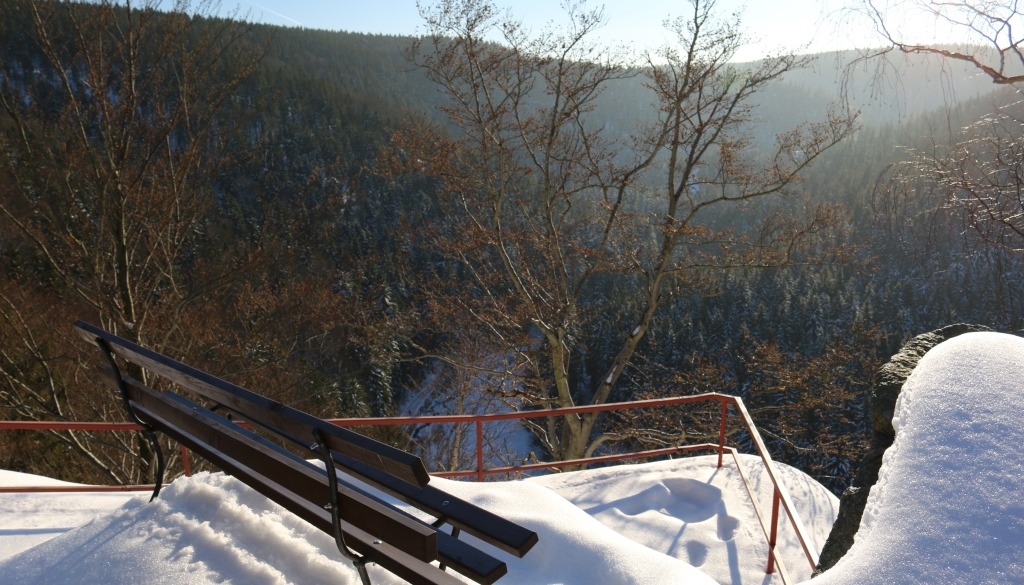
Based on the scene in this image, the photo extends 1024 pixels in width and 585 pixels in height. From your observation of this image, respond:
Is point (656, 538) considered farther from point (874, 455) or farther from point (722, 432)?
point (874, 455)

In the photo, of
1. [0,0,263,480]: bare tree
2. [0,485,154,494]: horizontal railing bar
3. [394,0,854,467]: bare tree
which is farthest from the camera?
[394,0,854,467]: bare tree

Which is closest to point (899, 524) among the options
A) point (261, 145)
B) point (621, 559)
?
point (621, 559)

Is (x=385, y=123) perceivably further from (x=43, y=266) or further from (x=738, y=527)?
(x=738, y=527)

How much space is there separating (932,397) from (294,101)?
74.4 meters

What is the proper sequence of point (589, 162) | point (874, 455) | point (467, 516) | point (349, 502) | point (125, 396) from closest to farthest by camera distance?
point (467, 516)
point (349, 502)
point (125, 396)
point (874, 455)
point (589, 162)

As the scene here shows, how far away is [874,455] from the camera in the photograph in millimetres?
3689

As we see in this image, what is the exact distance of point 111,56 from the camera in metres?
7.39

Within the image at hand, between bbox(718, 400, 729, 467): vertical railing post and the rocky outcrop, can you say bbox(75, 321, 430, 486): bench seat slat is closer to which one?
the rocky outcrop

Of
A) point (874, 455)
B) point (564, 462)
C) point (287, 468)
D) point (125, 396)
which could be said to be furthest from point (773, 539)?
point (125, 396)

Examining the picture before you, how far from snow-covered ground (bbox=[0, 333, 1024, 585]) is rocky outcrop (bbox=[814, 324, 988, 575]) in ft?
2.34

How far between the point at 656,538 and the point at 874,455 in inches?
68.1

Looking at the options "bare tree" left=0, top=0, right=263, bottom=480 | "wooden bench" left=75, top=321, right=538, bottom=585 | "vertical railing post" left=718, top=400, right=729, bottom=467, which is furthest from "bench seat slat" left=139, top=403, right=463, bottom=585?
"bare tree" left=0, top=0, right=263, bottom=480

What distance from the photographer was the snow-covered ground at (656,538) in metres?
1.91

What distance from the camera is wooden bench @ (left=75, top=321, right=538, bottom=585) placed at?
182 cm
